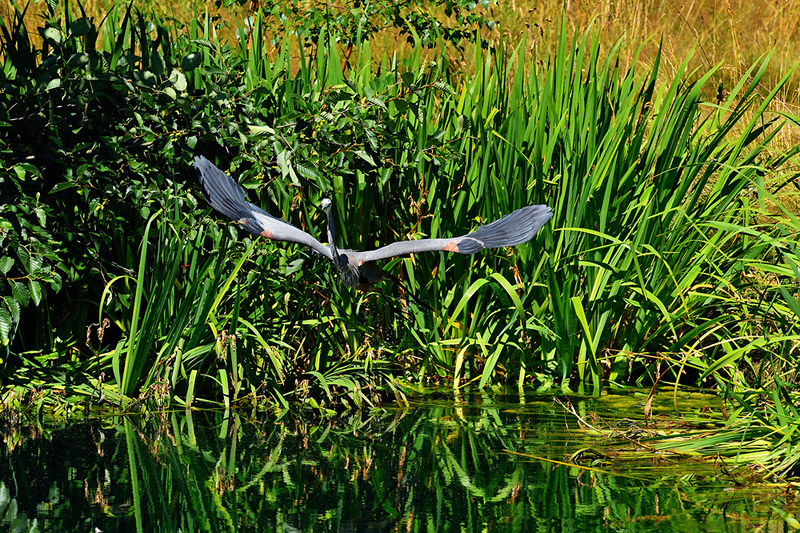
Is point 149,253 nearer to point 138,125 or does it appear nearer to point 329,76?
point 138,125

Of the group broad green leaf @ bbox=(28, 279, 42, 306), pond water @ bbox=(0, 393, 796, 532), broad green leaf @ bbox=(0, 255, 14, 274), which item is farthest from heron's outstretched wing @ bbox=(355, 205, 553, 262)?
broad green leaf @ bbox=(0, 255, 14, 274)

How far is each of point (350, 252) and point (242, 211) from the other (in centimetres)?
40

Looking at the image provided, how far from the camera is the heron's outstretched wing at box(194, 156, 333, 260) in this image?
10.6ft

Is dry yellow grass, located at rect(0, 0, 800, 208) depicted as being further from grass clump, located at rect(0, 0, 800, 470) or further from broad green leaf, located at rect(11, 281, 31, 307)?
broad green leaf, located at rect(11, 281, 31, 307)

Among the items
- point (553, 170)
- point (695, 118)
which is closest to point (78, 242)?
point (553, 170)

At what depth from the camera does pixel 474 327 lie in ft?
13.4

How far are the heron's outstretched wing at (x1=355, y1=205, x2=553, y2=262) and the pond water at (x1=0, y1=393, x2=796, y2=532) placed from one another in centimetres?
62

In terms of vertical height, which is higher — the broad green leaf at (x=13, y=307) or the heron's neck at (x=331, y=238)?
the heron's neck at (x=331, y=238)

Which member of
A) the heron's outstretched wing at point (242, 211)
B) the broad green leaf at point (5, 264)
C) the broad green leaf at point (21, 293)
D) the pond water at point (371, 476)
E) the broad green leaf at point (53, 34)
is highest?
the broad green leaf at point (53, 34)

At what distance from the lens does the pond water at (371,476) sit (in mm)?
2375

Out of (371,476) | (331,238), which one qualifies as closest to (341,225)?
(331,238)

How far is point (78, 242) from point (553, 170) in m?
1.95

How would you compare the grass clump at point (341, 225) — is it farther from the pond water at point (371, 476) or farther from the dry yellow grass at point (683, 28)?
the dry yellow grass at point (683, 28)

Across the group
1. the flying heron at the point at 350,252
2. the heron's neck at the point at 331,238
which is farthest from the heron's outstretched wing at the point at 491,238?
the heron's neck at the point at 331,238
